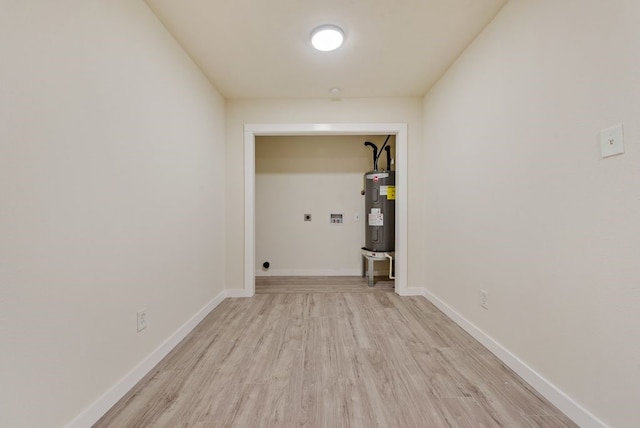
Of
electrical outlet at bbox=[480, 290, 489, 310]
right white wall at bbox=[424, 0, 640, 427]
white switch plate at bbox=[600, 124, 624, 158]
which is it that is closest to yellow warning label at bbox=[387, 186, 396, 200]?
right white wall at bbox=[424, 0, 640, 427]

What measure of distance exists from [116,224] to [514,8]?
2.69 m

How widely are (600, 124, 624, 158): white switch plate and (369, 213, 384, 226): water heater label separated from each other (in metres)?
2.48

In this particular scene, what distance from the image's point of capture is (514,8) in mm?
1598

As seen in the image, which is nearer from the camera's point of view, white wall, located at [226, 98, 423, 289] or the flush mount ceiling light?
the flush mount ceiling light

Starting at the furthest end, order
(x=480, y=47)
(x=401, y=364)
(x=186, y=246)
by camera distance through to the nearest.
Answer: (x=186, y=246), (x=480, y=47), (x=401, y=364)

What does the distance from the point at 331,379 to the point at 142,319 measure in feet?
3.98

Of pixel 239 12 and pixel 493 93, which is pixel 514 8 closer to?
pixel 493 93

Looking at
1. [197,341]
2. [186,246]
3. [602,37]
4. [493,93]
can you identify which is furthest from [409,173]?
[197,341]

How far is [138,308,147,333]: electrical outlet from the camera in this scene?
5.08 feet

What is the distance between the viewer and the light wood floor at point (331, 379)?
1236 millimetres

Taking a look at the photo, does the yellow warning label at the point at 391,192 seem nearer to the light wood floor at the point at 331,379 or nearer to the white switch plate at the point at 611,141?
the light wood floor at the point at 331,379

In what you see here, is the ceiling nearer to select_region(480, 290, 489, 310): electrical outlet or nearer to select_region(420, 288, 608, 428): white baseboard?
select_region(480, 290, 489, 310): electrical outlet

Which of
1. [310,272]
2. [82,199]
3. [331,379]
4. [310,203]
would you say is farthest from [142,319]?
[310,203]

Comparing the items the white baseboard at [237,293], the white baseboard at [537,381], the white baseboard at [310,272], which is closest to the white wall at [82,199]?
the white baseboard at [237,293]
